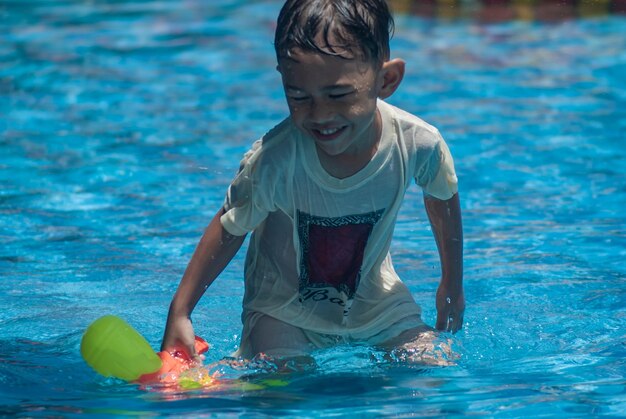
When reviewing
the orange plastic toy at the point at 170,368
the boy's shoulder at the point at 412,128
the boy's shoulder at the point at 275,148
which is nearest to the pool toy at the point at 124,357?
the orange plastic toy at the point at 170,368

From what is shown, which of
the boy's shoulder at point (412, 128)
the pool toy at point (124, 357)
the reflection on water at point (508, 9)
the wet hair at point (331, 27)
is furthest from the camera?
the reflection on water at point (508, 9)

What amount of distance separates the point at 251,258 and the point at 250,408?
2.32 feet

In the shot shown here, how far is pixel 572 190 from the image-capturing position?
589 centimetres

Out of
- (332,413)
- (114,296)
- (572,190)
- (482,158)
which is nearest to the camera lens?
(332,413)

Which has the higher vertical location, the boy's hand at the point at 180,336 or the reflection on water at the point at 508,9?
the reflection on water at the point at 508,9

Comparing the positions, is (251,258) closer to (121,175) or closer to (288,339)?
(288,339)

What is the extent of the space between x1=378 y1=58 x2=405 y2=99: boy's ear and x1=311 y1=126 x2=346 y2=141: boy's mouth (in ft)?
0.72

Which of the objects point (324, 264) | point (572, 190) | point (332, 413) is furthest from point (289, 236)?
point (572, 190)

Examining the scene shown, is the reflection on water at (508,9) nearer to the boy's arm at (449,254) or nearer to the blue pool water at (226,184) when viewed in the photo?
the blue pool water at (226,184)

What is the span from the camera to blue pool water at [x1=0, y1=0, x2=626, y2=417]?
327cm

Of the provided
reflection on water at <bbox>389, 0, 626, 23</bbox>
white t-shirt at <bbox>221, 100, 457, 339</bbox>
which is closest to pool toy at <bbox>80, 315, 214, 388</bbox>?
white t-shirt at <bbox>221, 100, 457, 339</bbox>

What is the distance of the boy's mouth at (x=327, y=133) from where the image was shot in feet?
10.4

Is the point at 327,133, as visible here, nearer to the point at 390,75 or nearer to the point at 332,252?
the point at 390,75

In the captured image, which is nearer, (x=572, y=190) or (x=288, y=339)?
(x=288, y=339)
